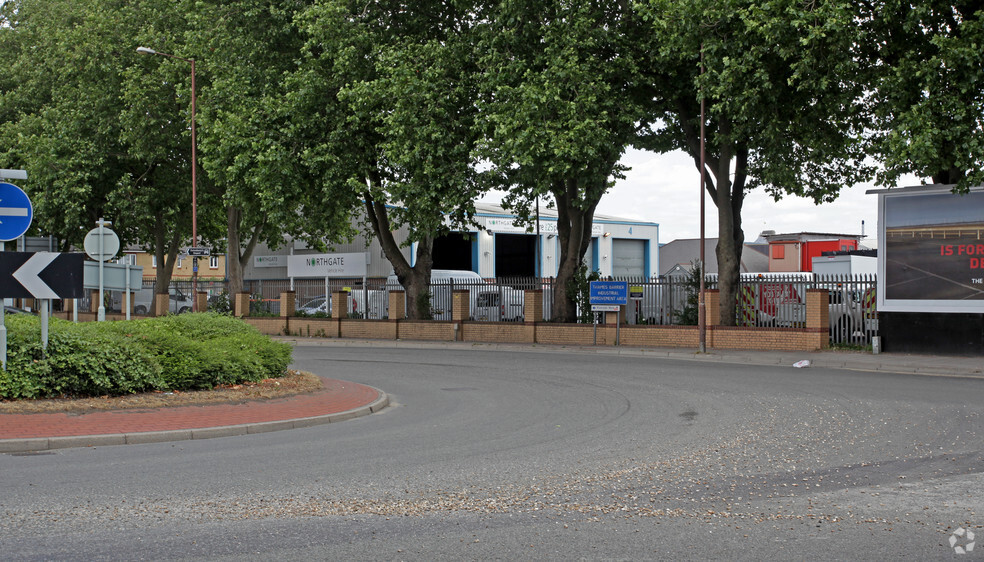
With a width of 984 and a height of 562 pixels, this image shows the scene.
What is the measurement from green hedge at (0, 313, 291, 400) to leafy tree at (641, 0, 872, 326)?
13.0m

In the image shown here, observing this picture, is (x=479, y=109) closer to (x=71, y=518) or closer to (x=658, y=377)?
(x=658, y=377)

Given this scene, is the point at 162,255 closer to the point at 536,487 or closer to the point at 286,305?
the point at 286,305

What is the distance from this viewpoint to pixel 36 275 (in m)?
12.5

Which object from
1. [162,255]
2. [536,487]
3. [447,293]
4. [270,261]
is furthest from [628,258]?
[536,487]

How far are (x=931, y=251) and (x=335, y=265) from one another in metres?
28.7

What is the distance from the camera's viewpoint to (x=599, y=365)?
851 inches

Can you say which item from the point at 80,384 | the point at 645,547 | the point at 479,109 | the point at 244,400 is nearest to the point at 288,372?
the point at 244,400

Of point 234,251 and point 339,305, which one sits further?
point 234,251

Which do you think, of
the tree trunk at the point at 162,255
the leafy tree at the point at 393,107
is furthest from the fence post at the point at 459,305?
the tree trunk at the point at 162,255

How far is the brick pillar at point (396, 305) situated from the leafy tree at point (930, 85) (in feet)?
59.3

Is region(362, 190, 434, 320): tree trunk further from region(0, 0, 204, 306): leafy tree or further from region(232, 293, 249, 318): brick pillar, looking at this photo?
region(0, 0, 204, 306): leafy tree

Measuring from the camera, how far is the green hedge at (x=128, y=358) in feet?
40.2

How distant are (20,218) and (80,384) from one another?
2365 millimetres

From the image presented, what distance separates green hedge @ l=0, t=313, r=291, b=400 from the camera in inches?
483
